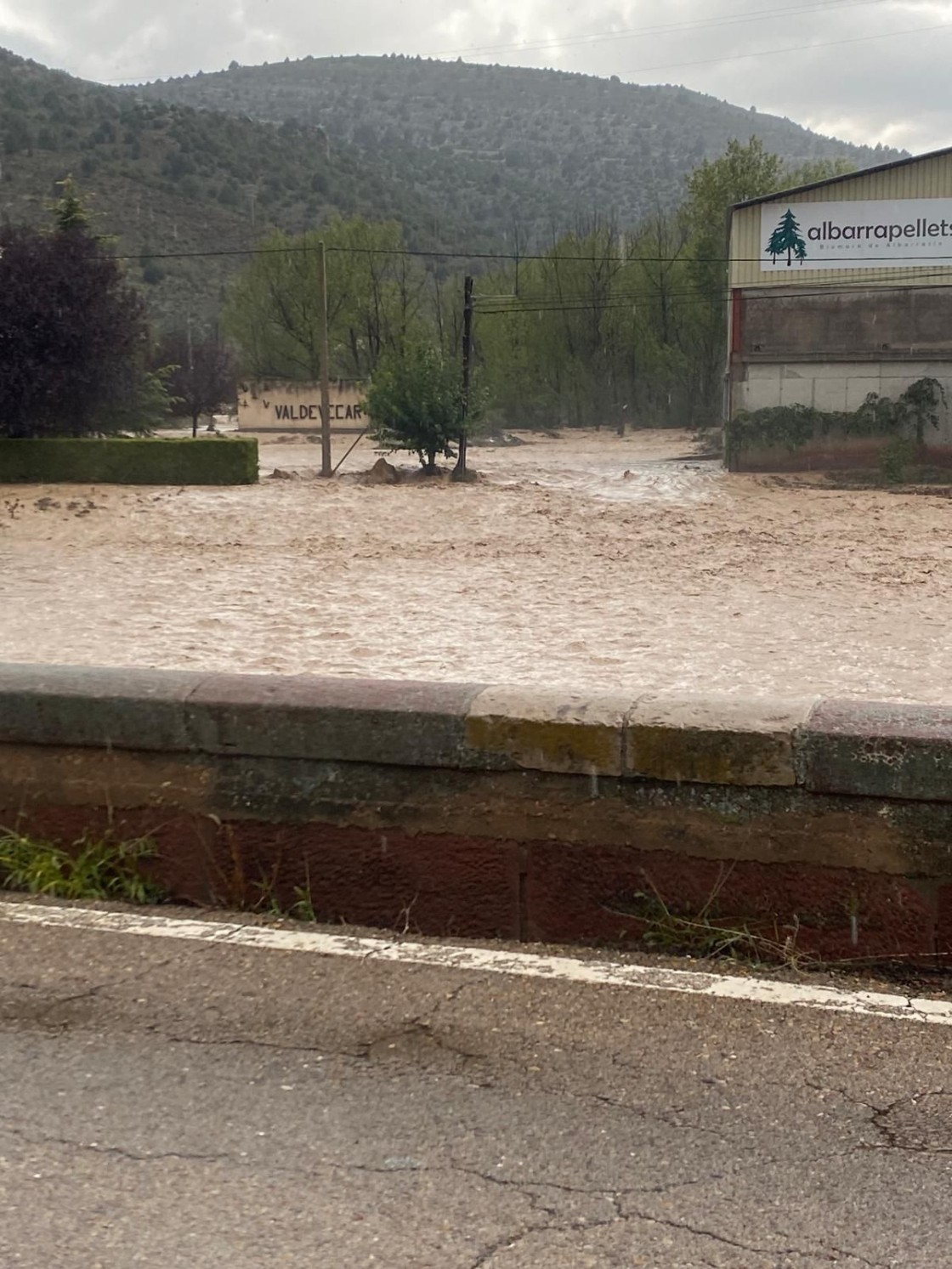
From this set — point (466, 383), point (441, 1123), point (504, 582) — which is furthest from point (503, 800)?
point (466, 383)

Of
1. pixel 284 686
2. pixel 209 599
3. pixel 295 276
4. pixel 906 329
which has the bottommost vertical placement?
pixel 209 599

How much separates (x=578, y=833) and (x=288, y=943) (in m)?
0.97

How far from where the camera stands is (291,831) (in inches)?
184

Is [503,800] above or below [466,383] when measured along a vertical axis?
below

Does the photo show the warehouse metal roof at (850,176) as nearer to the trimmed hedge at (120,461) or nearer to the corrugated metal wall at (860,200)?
the corrugated metal wall at (860,200)

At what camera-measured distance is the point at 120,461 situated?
33.6 meters

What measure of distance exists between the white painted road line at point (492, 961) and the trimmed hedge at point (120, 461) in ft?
98.6

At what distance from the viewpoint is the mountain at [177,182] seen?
9825 centimetres

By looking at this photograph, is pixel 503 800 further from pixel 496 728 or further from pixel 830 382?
pixel 830 382

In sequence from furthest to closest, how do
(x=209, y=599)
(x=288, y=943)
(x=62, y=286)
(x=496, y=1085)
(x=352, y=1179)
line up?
(x=62, y=286), (x=209, y=599), (x=288, y=943), (x=496, y=1085), (x=352, y=1179)

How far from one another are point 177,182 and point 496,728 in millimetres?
112562

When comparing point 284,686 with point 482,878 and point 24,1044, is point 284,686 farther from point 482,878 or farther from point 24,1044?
point 24,1044

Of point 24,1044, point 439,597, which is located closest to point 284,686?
point 24,1044

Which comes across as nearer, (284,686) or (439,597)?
(284,686)
